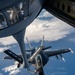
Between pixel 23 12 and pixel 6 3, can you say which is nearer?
pixel 6 3

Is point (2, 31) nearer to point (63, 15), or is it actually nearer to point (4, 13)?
point (4, 13)

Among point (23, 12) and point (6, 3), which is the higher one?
point (6, 3)

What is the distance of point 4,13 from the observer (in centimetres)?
2042

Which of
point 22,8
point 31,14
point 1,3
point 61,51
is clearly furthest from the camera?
point 61,51

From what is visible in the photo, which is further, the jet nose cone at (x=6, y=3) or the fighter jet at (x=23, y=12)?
the fighter jet at (x=23, y=12)

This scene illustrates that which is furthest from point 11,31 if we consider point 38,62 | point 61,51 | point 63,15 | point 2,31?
point 61,51

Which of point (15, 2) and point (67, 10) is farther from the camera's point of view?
point (67, 10)

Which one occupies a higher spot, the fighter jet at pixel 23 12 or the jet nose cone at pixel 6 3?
the jet nose cone at pixel 6 3

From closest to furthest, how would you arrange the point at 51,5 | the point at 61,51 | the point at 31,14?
the point at 31,14
the point at 51,5
the point at 61,51

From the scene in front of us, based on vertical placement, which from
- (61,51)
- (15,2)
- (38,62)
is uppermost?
(15,2)

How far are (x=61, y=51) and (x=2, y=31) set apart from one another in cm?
3757

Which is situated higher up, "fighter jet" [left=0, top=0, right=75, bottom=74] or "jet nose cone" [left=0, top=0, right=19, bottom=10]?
"jet nose cone" [left=0, top=0, right=19, bottom=10]

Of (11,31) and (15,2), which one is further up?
(15,2)

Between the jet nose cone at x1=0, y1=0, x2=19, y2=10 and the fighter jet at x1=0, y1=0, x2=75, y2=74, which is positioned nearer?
the jet nose cone at x1=0, y1=0, x2=19, y2=10
